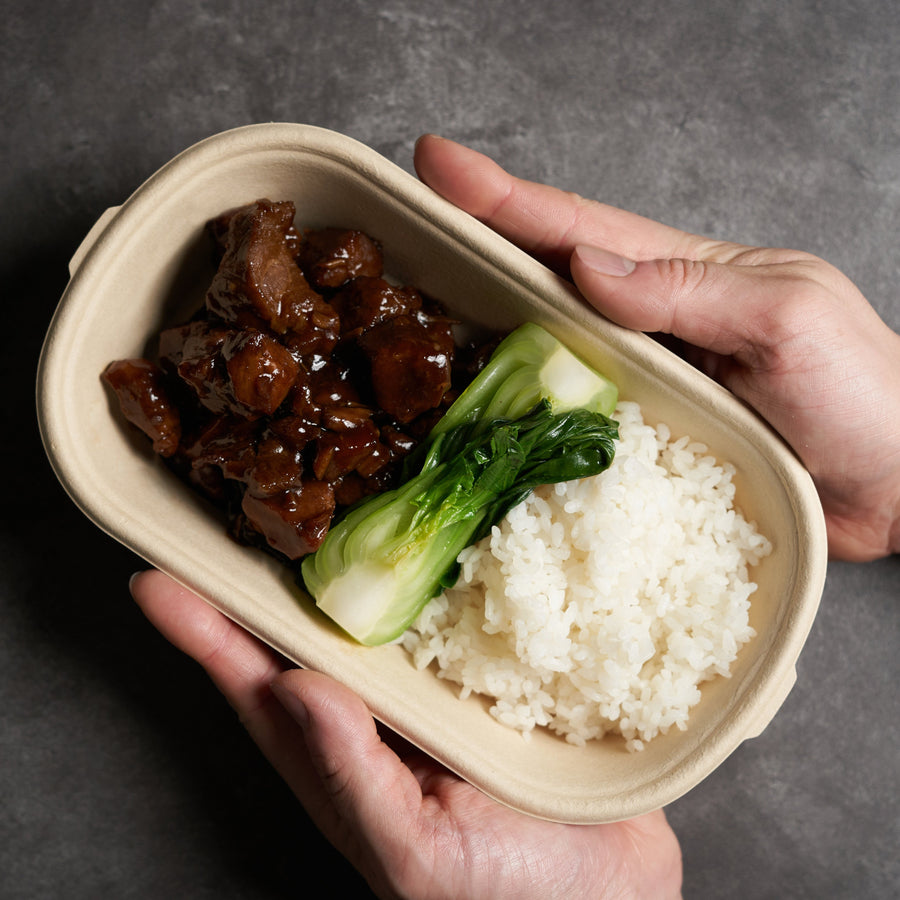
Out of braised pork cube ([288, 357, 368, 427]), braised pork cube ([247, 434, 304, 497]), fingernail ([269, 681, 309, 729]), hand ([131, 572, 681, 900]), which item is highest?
braised pork cube ([288, 357, 368, 427])

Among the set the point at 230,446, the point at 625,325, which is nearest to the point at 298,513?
the point at 230,446

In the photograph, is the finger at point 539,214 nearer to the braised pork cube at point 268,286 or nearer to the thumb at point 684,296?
the thumb at point 684,296

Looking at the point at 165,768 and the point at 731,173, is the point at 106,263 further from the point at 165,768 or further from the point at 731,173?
the point at 731,173

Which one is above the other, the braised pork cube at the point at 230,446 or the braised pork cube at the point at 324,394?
the braised pork cube at the point at 324,394

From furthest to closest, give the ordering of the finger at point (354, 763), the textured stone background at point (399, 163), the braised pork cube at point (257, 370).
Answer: the textured stone background at point (399, 163)
the finger at point (354, 763)
the braised pork cube at point (257, 370)

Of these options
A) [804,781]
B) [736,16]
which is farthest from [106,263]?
[804,781]

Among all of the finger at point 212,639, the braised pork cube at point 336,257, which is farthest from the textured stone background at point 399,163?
the braised pork cube at point 336,257

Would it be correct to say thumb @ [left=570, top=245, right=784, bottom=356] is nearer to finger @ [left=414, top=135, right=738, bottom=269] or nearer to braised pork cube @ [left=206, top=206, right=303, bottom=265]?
finger @ [left=414, top=135, right=738, bottom=269]

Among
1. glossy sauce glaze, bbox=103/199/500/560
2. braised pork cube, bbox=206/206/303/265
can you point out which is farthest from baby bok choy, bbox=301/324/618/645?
braised pork cube, bbox=206/206/303/265
